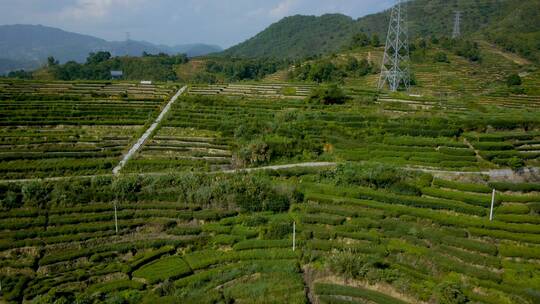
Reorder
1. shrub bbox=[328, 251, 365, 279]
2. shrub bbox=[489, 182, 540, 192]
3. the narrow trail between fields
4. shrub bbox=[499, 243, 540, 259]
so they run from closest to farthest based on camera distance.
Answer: shrub bbox=[328, 251, 365, 279] → shrub bbox=[499, 243, 540, 259] → shrub bbox=[489, 182, 540, 192] → the narrow trail between fields

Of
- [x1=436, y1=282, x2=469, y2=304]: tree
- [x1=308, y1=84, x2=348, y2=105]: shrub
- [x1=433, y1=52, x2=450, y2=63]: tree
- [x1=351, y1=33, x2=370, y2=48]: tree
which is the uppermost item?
[x1=351, y1=33, x2=370, y2=48]: tree

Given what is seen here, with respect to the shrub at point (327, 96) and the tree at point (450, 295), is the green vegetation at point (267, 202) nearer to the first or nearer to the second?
the tree at point (450, 295)

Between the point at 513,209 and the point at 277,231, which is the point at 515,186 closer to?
the point at 513,209

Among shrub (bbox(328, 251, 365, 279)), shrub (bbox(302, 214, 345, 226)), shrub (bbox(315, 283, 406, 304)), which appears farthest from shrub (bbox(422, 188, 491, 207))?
shrub (bbox(315, 283, 406, 304))

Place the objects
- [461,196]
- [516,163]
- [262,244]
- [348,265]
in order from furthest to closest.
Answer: [516,163] < [461,196] < [262,244] < [348,265]

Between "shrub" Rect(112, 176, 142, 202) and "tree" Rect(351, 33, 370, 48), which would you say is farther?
"tree" Rect(351, 33, 370, 48)

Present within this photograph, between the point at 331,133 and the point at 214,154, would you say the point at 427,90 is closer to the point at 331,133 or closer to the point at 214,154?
the point at 331,133

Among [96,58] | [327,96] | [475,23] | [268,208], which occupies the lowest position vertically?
[268,208]

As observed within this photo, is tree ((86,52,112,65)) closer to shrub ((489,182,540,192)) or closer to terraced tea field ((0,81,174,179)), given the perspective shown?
terraced tea field ((0,81,174,179))

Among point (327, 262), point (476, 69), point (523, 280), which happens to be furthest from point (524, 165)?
point (476, 69)

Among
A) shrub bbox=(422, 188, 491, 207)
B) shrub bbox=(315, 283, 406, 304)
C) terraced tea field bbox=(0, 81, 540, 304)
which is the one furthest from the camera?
shrub bbox=(422, 188, 491, 207)

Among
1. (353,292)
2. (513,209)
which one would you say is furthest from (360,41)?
(353,292)
